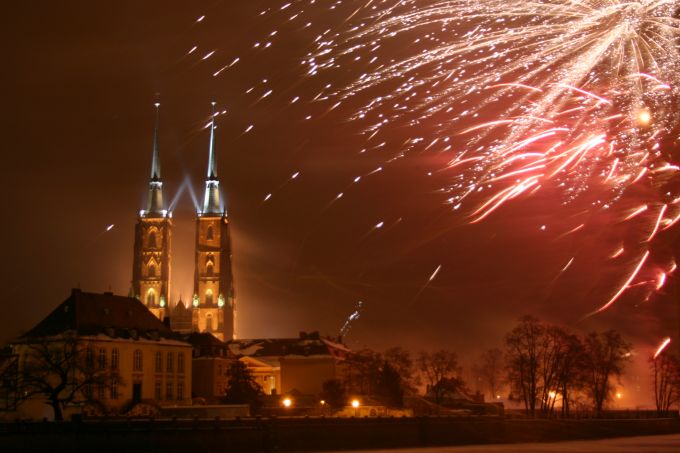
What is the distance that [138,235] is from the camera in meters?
139

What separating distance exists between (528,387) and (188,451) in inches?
1417

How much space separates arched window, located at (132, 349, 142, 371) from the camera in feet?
227

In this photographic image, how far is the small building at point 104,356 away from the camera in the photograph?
5847 cm

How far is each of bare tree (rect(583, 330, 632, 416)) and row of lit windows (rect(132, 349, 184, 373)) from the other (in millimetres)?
31230

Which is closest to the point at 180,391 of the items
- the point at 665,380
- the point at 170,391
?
the point at 170,391

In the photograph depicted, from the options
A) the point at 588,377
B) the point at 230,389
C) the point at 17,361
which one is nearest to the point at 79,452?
the point at 17,361

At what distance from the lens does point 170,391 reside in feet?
236

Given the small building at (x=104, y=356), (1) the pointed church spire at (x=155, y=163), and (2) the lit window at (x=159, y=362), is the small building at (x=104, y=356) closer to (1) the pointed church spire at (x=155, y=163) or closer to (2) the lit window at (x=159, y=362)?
(2) the lit window at (x=159, y=362)

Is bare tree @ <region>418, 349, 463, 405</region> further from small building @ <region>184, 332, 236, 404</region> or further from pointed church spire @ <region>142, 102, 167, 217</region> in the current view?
pointed church spire @ <region>142, 102, 167, 217</region>

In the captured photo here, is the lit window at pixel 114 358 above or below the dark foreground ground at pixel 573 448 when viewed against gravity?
above

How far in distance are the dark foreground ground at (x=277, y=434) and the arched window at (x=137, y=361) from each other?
840 inches

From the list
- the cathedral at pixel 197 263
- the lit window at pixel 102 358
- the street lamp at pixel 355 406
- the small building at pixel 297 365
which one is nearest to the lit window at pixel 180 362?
the lit window at pixel 102 358

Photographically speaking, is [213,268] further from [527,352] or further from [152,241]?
[527,352]

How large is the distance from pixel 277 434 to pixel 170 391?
2450cm
